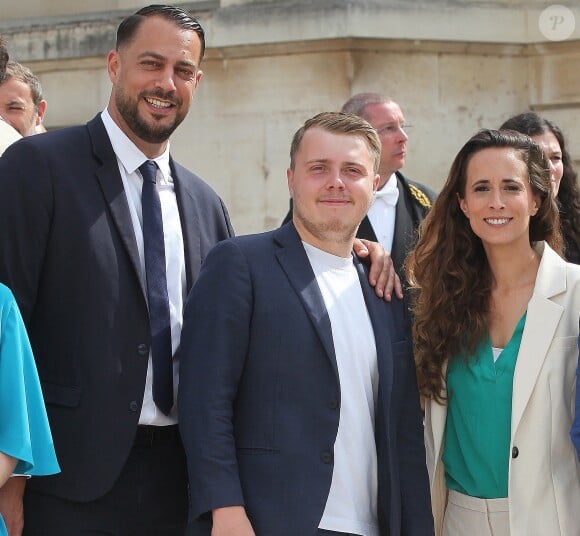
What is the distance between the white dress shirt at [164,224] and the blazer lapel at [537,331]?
1.05 meters

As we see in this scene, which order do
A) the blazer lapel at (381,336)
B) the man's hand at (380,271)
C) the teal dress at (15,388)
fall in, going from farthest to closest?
the man's hand at (380,271), the blazer lapel at (381,336), the teal dress at (15,388)

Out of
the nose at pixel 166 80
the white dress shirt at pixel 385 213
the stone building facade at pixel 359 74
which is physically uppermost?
the stone building facade at pixel 359 74

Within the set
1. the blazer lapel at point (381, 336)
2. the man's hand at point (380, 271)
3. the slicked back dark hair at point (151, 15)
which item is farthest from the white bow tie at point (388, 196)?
the slicked back dark hair at point (151, 15)

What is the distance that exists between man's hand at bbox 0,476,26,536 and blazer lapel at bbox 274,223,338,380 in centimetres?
92

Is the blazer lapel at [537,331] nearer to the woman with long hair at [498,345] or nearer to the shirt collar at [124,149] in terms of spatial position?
the woman with long hair at [498,345]

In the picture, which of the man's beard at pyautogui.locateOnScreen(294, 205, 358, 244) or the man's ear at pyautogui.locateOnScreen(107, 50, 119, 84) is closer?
the man's beard at pyautogui.locateOnScreen(294, 205, 358, 244)

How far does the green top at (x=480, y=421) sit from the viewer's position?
12.3 feet

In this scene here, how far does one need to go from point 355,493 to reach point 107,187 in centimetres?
116

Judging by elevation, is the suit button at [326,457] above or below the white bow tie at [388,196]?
below

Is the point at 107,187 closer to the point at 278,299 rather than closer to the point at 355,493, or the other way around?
the point at 278,299

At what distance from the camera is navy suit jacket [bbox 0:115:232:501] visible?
11.2 ft

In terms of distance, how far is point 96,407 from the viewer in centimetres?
343

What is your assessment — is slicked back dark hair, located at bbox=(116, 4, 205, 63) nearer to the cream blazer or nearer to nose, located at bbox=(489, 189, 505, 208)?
nose, located at bbox=(489, 189, 505, 208)

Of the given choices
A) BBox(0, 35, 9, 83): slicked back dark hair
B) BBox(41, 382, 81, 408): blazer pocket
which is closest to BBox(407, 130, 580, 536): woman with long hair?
BBox(41, 382, 81, 408): blazer pocket
